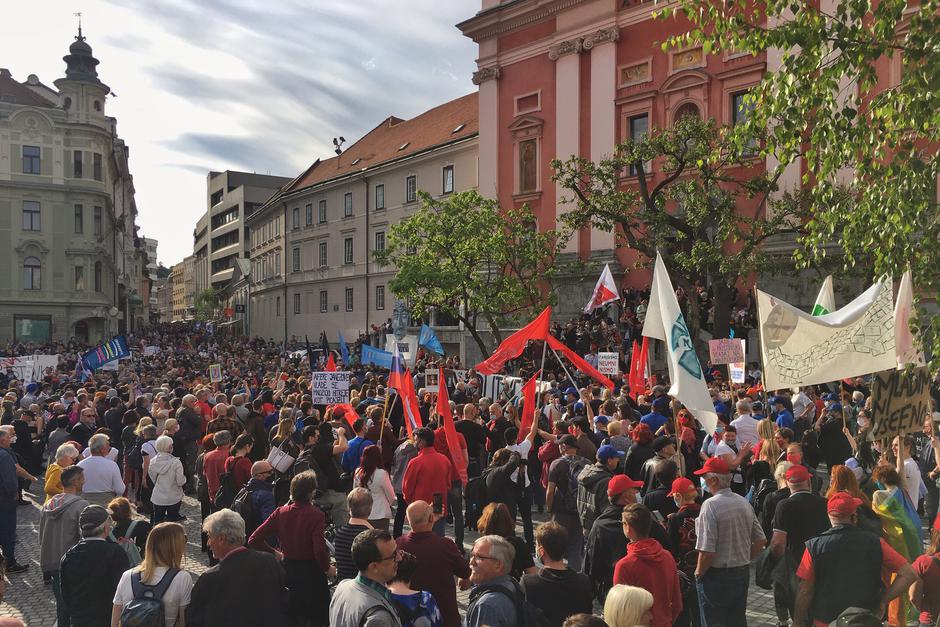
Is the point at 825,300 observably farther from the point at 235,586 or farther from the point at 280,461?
the point at 235,586

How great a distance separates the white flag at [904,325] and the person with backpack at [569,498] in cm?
370

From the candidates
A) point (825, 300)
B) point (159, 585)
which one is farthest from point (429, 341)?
point (159, 585)

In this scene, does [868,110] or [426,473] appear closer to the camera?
[868,110]

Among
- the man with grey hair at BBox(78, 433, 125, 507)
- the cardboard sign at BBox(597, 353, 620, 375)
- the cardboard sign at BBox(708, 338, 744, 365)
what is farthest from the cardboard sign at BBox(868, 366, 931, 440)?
the cardboard sign at BBox(597, 353, 620, 375)

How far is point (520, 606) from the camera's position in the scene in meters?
4.54

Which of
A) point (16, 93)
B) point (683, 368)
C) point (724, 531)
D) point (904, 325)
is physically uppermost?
point (16, 93)

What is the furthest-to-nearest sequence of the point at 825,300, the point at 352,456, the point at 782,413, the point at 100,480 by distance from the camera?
the point at 782,413
the point at 825,300
the point at 352,456
the point at 100,480

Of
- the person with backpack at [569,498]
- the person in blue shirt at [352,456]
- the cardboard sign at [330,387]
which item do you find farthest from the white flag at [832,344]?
the cardboard sign at [330,387]

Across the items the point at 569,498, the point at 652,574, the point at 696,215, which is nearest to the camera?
the point at 652,574

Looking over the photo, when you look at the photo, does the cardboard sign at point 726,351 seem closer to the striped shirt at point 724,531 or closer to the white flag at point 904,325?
the white flag at point 904,325

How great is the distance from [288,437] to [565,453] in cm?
371

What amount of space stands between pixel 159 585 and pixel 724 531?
4.24m

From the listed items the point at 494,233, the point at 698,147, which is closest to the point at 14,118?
the point at 494,233

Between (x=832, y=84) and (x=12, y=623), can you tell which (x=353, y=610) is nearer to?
(x=12, y=623)
